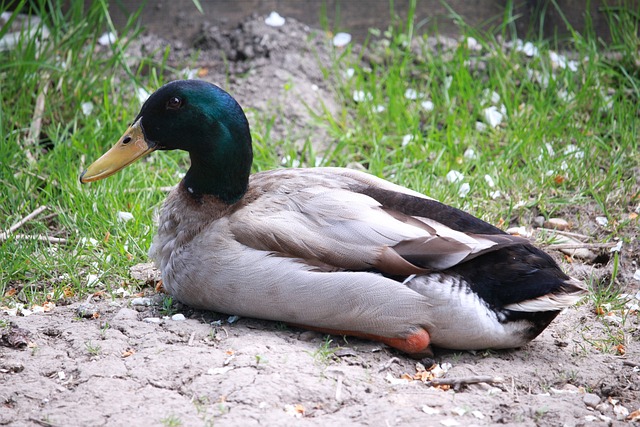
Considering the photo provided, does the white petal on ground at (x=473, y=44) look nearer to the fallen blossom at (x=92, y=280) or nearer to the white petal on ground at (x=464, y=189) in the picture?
the white petal on ground at (x=464, y=189)

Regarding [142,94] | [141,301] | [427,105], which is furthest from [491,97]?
[141,301]

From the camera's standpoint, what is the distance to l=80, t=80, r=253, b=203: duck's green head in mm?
3807

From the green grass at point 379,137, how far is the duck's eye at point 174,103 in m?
0.93

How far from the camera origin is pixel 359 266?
3.46 meters

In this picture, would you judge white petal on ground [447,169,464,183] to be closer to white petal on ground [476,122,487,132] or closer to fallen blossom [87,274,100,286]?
white petal on ground [476,122,487,132]

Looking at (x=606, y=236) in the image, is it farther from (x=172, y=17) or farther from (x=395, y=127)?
(x=172, y=17)

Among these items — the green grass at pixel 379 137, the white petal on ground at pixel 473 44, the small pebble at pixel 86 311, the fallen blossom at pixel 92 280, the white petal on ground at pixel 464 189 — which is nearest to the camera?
the small pebble at pixel 86 311

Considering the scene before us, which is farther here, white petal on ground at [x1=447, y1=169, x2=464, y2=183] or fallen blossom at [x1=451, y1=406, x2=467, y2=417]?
white petal on ground at [x1=447, y1=169, x2=464, y2=183]

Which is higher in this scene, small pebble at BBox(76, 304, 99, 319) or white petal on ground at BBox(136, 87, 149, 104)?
white petal on ground at BBox(136, 87, 149, 104)

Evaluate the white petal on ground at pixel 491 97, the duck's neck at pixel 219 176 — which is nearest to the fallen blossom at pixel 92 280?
the duck's neck at pixel 219 176

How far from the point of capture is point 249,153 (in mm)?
3904

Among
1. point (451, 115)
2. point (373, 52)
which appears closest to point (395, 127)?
point (451, 115)

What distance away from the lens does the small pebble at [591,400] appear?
3182 millimetres

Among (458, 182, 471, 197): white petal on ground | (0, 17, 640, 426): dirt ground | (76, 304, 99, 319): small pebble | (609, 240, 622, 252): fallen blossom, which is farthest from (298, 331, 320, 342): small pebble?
(609, 240, 622, 252): fallen blossom
